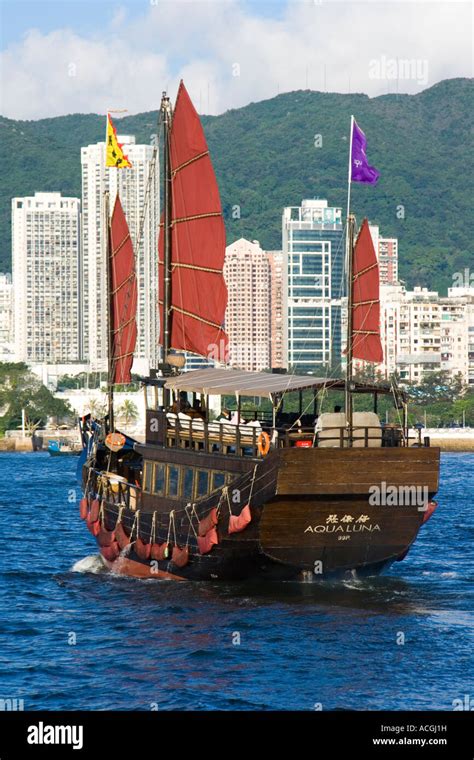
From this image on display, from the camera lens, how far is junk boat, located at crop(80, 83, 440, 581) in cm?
2839

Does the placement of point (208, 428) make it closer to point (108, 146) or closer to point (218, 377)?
point (218, 377)

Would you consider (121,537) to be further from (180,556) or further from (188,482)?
(180,556)

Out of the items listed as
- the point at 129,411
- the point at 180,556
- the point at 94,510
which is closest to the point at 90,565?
the point at 94,510

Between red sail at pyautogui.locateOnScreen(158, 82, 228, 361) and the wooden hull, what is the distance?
702cm

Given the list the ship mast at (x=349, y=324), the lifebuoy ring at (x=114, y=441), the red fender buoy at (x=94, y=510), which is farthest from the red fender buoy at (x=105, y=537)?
the ship mast at (x=349, y=324)

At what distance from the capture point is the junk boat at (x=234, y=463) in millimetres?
28391

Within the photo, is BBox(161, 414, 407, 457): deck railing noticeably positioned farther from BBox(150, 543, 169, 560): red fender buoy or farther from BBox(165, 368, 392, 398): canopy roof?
Answer: BBox(150, 543, 169, 560): red fender buoy

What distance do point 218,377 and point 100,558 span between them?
786 centimetres

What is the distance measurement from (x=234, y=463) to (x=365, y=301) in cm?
723

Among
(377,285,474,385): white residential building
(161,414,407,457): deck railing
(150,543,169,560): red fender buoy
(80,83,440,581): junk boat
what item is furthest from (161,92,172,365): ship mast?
(377,285,474,385): white residential building

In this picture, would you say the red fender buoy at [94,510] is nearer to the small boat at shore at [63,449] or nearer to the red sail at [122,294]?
the red sail at [122,294]

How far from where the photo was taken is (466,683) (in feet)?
74.4

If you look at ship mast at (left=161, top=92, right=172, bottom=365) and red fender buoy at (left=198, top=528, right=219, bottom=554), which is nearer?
red fender buoy at (left=198, top=528, right=219, bottom=554)

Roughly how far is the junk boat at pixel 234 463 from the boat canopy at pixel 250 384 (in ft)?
0.15
